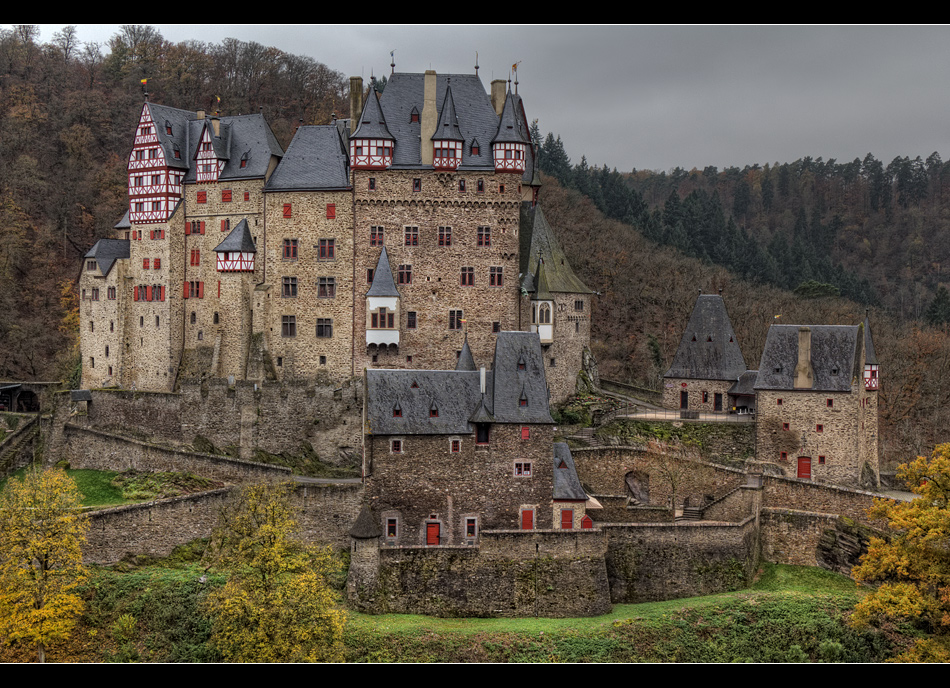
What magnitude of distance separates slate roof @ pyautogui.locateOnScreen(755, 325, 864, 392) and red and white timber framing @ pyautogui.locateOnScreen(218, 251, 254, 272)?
22025mm

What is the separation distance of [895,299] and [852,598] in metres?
44.2

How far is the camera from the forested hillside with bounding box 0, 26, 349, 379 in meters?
51.0

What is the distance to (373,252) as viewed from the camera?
4119 cm

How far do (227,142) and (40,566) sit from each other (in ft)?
73.9

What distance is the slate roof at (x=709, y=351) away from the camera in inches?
1615

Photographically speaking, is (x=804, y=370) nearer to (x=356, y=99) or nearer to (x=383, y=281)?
(x=383, y=281)

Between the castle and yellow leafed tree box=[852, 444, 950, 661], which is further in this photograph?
the castle

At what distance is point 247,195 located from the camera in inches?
1651

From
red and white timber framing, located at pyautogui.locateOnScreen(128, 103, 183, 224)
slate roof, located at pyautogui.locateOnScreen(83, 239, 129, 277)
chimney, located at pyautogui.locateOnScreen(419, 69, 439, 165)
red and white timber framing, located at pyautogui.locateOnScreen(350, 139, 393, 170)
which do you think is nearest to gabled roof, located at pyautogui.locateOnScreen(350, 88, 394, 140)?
red and white timber framing, located at pyautogui.locateOnScreen(350, 139, 393, 170)

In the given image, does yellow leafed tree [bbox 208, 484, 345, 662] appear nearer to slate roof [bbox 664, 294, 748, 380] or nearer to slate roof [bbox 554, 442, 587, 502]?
slate roof [bbox 554, 442, 587, 502]

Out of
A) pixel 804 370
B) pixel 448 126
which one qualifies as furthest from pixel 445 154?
pixel 804 370

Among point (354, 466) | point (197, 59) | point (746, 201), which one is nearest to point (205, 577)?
point (354, 466)
